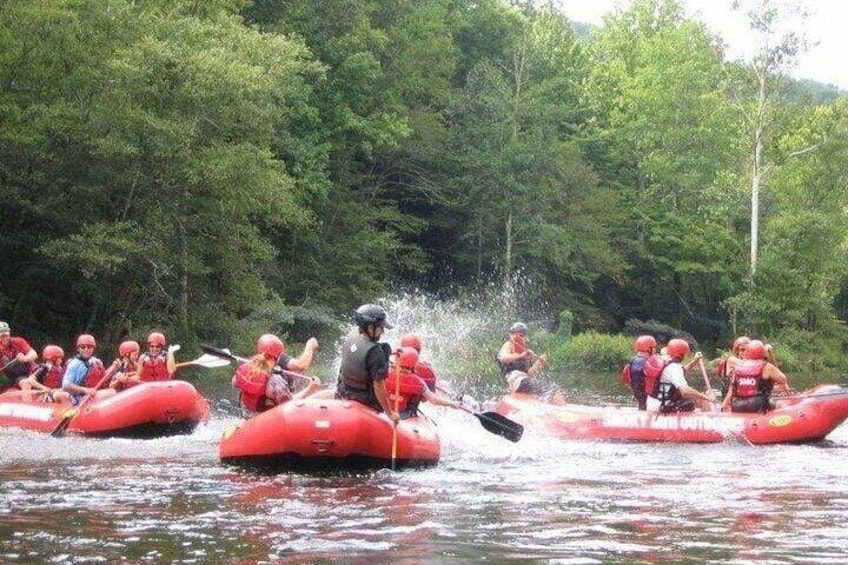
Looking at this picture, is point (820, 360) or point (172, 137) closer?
point (172, 137)

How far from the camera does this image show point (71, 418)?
51.0 feet

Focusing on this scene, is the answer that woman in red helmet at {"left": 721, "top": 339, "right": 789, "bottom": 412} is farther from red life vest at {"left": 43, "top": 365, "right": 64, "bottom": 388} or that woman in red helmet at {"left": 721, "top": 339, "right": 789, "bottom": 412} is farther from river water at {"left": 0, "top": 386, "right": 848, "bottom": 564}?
red life vest at {"left": 43, "top": 365, "right": 64, "bottom": 388}

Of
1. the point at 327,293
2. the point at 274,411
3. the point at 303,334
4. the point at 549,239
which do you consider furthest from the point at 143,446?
the point at 549,239

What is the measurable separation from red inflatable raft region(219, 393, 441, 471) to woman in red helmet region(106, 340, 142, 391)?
4614 mm

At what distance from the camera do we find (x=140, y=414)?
595 inches

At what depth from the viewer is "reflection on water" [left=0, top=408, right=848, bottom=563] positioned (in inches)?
325

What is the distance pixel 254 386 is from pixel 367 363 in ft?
5.83

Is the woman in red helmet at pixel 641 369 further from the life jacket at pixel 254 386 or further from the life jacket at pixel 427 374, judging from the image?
the life jacket at pixel 254 386

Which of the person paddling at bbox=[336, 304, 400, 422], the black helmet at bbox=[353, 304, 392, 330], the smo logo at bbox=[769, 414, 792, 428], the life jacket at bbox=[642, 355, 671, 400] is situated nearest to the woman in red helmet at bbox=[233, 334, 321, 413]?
the person paddling at bbox=[336, 304, 400, 422]

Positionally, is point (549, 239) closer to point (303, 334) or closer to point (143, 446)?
point (303, 334)

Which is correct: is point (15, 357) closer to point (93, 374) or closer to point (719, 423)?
point (93, 374)

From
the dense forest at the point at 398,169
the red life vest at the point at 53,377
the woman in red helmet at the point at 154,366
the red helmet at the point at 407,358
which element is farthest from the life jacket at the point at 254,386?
the dense forest at the point at 398,169

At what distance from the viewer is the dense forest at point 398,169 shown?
1026 inches

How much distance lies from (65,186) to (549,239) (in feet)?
63.6
